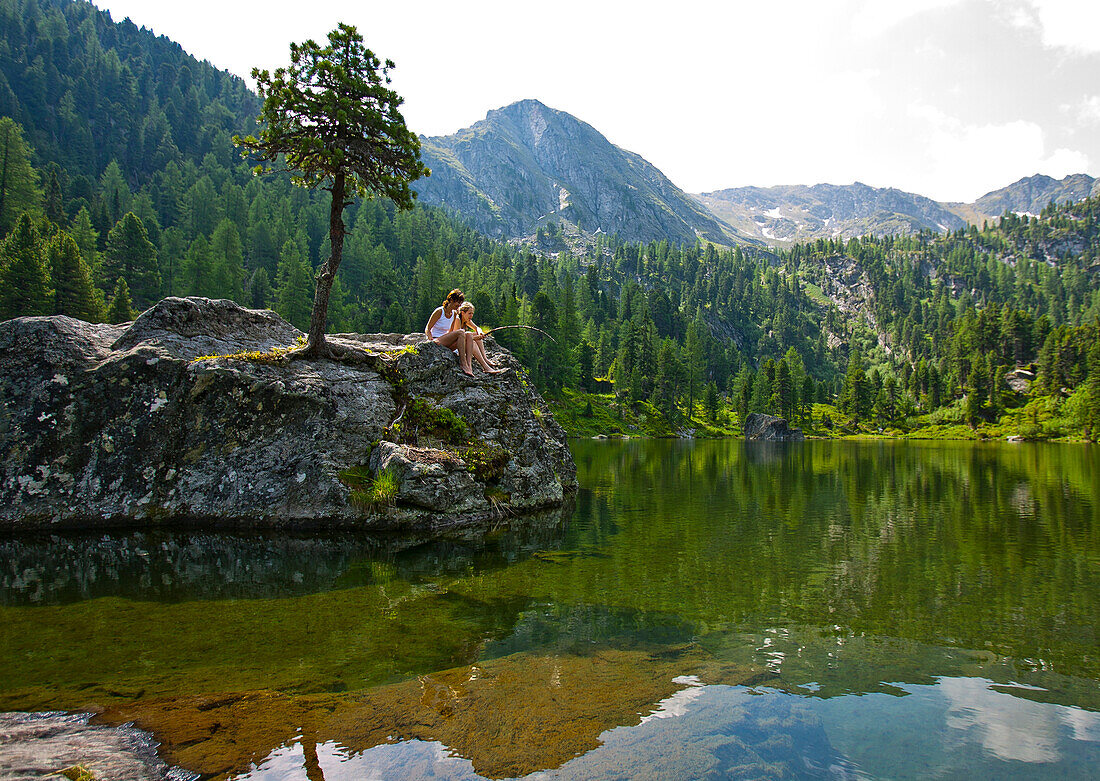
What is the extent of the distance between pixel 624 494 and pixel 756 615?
16.5 metres

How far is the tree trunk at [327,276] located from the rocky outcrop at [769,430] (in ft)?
402

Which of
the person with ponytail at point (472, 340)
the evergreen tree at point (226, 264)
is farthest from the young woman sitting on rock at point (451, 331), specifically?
the evergreen tree at point (226, 264)

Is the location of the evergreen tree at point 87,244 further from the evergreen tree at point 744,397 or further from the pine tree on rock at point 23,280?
the evergreen tree at point 744,397

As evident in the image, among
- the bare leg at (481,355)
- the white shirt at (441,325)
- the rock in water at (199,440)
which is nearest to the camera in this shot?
the rock in water at (199,440)

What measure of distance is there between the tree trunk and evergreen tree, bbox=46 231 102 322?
66.3 metres

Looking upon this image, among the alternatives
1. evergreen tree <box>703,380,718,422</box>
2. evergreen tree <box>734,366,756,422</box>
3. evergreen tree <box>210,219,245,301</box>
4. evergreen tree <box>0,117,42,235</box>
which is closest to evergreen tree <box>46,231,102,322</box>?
evergreen tree <box>210,219,245,301</box>

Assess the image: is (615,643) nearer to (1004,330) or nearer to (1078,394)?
(1078,394)

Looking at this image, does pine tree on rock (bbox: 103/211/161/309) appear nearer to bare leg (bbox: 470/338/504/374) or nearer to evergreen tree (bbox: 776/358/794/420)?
bare leg (bbox: 470/338/504/374)

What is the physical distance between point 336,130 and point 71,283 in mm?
69489

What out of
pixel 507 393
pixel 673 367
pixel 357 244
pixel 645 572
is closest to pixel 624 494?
pixel 507 393

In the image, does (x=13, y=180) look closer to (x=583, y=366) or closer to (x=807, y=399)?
(x=583, y=366)

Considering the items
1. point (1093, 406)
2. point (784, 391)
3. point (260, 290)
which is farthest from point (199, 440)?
point (784, 391)

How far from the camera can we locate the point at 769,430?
130 meters

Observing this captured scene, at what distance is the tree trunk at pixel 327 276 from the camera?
18.5m
